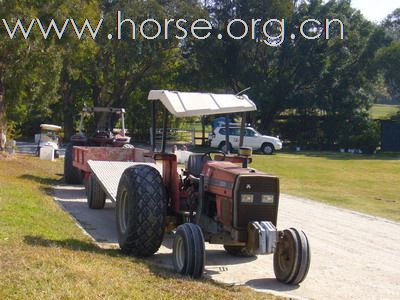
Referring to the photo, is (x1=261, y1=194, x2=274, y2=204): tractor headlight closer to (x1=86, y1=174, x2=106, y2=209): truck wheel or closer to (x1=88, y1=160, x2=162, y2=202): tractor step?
(x1=88, y1=160, x2=162, y2=202): tractor step

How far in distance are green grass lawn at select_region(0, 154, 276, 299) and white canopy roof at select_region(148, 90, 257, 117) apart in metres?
1.97

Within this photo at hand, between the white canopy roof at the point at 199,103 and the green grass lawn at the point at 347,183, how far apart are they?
597 centimetres

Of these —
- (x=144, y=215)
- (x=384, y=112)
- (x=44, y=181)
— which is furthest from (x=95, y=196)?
(x=384, y=112)

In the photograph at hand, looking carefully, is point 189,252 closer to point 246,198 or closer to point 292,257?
point 246,198

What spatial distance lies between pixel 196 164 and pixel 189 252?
2.02 m

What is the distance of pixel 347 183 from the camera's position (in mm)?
21031

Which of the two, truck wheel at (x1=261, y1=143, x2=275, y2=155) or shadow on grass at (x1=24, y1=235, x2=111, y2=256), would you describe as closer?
shadow on grass at (x1=24, y1=235, x2=111, y2=256)

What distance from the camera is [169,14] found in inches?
1410

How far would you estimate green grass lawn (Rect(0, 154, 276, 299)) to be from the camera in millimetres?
5605

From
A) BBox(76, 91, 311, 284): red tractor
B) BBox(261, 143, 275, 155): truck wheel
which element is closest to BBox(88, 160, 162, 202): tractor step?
BBox(76, 91, 311, 284): red tractor

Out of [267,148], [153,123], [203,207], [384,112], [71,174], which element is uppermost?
[384,112]

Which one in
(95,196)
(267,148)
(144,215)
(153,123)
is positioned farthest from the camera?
(267,148)

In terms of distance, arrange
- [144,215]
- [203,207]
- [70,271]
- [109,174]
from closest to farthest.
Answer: [70,271]
[144,215]
[203,207]
[109,174]

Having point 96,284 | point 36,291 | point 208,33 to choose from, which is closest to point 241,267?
point 96,284
